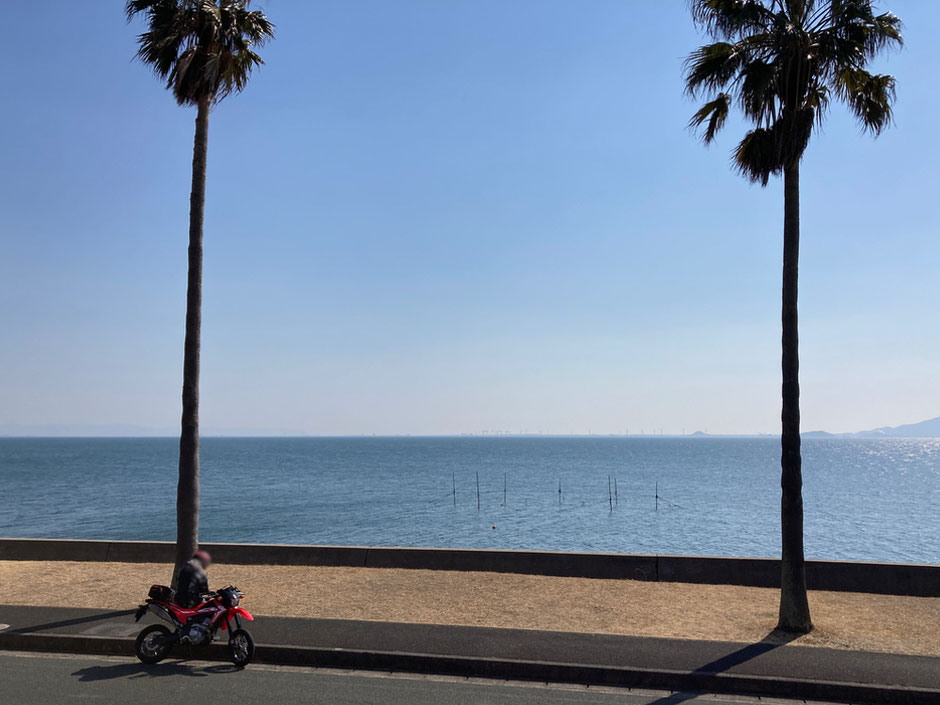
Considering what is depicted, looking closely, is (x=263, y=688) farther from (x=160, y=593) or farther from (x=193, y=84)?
(x=193, y=84)

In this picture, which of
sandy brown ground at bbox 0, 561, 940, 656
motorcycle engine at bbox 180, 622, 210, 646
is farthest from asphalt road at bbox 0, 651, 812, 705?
sandy brown ground at bbox 0, 561, 940, 656

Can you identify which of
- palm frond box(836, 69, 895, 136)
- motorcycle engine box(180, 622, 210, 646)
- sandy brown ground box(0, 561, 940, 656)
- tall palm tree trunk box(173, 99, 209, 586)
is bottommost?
sandy brown ground box(0, 561, 940, 656)

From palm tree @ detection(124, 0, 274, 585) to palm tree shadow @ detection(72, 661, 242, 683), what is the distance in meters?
3.72

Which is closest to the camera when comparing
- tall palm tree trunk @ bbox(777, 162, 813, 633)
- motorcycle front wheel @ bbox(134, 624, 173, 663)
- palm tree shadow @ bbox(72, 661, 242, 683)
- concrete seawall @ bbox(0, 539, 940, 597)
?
palm tree shadow @ bbox(72, 661, 242, 683)

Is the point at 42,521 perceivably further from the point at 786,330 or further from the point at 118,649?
the point at 786,330

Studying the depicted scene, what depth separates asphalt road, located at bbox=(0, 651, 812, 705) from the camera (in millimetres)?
8344

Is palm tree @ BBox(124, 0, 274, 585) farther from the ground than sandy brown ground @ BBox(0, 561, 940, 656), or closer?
farther from the ground

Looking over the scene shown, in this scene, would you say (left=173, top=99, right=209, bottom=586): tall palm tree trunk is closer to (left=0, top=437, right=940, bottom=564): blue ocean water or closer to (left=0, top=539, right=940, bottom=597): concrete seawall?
(left=0, top=539, right=940, bottom=597): concrete seawall

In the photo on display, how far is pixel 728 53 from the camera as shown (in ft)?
41.3

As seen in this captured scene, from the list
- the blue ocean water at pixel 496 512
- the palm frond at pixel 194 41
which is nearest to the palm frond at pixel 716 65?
the palm frond at pixel 194 41

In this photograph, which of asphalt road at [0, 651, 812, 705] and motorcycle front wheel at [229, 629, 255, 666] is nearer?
asphalt road at [0, 651, 812, 705]

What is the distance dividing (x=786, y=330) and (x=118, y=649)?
1146cm

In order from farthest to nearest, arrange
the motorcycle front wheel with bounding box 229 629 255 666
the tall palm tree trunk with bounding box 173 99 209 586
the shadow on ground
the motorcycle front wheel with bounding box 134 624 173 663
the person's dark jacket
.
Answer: the tall palm tree trunk with bounding box 173 99 209 586 < the shadow on ground < the person's dark jacket < the motorcycle front wheel with bounding box 134 624 173 663 < the motorcycle front wheel with bounding box 229 629 255 666

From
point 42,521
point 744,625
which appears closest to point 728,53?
point 744,625
